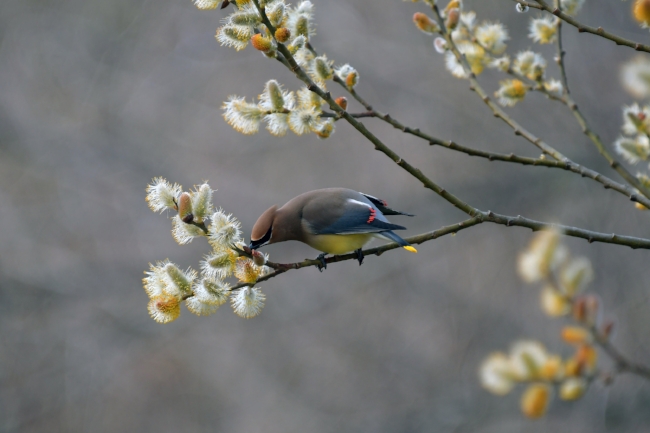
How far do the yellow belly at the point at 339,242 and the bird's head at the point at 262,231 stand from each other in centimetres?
23

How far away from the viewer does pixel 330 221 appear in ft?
8.29

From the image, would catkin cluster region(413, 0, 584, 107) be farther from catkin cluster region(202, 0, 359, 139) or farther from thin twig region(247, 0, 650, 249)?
thin twig region(247, 0, 650, 249)

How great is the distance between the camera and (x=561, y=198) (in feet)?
20.6

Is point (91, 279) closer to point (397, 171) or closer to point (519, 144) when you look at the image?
point (397, 171)

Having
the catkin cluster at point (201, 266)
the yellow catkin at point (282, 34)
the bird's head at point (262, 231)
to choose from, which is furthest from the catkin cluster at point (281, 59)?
the bird's head at point (262, 231)

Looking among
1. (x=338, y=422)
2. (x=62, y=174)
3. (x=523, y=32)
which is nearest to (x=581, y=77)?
(x=523, y=32)

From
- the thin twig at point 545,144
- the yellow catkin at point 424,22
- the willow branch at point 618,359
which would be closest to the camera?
the willow branch at point 618,359

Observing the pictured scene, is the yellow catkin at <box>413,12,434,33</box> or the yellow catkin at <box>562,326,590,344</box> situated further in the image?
the yellow catkin at <box>413,12,434,33</box>

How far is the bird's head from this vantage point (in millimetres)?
2311

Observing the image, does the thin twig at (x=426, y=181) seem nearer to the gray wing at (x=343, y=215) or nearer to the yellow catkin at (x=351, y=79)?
the yellow catkin at (x=351, y=79)

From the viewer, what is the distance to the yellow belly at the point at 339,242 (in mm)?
2520

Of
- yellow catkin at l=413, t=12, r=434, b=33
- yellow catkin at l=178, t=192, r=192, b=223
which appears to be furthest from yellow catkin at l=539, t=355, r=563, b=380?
yellow catkin at l=413, t=12, r=434, b=33

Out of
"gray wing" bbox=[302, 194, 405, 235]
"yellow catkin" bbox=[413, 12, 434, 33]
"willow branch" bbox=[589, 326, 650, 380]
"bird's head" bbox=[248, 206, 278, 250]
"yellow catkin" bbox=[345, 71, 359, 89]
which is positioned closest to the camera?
"willow branch" bbox=[589, 326, 650, 380]

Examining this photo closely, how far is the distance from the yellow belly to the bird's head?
0.74 ft
